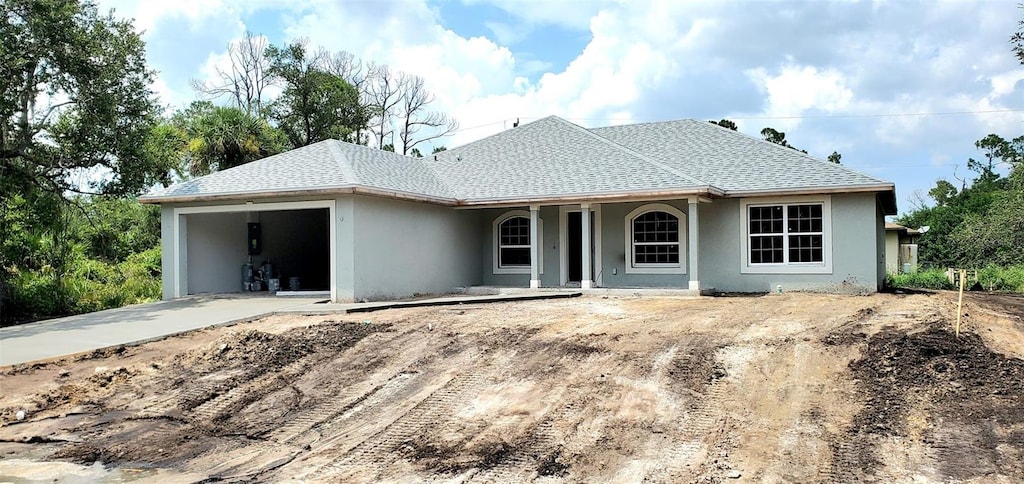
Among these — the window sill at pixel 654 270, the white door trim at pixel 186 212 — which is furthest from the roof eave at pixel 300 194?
the window sill at pixel 654 270

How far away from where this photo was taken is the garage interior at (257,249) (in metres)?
18.4

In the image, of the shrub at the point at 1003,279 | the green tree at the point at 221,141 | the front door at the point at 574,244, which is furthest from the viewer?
the green tree at the point at 221,141

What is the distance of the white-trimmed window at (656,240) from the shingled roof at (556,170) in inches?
46.0

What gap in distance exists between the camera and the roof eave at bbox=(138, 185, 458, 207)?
1549 cm

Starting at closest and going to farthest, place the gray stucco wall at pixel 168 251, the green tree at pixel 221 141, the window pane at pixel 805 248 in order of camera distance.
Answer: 1. the window pane at pixel 805 248
2. the gray stucco wall at pixel 168 251
3. the green tree at pixel 221 141

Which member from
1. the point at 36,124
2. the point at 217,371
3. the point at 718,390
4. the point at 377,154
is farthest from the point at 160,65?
the point at 718,390

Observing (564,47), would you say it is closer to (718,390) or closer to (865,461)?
(718,390)

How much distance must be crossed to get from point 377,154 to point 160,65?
5.88 metres

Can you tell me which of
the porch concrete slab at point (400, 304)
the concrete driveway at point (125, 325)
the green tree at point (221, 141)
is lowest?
the concrete driveway at point (125, 325)

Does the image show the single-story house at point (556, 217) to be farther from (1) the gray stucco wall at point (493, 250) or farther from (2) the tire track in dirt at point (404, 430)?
(2) the tire track in dirt at point (404, 430)

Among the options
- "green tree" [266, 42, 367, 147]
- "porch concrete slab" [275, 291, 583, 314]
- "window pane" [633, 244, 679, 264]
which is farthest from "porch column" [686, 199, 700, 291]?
"green tree" [266, 42, 367, 147]

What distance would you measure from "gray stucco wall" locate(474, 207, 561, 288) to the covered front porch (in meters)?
0.03

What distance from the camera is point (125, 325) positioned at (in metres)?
13.4

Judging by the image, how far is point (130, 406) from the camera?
887cm
